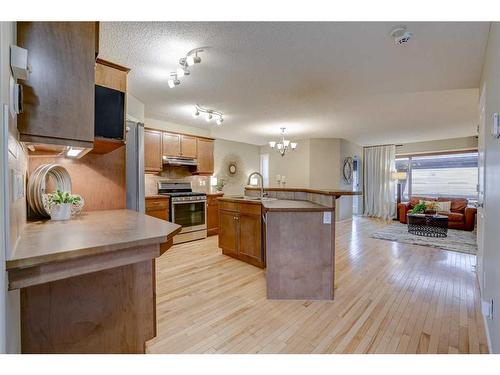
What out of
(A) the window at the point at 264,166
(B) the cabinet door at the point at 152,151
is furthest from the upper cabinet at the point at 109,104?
(A) the window at the point at 264,166

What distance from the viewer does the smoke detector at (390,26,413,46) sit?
187 centimetres

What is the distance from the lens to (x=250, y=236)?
3342mm

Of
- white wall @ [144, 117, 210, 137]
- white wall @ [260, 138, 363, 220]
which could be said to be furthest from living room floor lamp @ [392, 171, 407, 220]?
white wall @ [144, 117, 210, 137]

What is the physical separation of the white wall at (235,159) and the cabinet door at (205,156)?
965 mm

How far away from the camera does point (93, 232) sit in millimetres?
1195

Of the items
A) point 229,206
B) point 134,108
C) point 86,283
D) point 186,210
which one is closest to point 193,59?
point 134,108

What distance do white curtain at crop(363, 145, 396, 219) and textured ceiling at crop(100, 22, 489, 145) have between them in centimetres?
295

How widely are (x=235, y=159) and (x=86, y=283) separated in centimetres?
586

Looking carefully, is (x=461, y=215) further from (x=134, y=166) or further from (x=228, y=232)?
(x=134, y=166)

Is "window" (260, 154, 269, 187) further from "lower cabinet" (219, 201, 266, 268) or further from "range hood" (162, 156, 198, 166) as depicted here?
"lower cabinet" (219, 201, 266, 268)

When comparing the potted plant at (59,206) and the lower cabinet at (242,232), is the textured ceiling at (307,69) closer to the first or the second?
the potted plant at (59,206)
